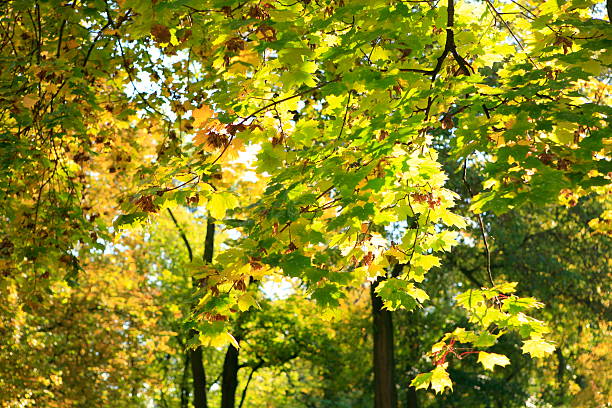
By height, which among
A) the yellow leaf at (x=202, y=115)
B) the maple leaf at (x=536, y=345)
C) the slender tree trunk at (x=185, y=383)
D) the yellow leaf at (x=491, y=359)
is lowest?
the yellow leaf at (x=491, y=359)

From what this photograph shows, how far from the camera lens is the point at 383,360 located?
14297mm

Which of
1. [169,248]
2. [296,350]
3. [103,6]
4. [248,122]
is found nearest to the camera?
[248,122]

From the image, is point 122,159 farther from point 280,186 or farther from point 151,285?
point 151,285

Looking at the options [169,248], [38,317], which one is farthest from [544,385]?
[38,317]

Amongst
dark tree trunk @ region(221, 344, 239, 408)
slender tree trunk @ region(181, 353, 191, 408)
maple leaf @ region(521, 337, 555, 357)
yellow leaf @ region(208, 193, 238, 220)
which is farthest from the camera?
slender tree trunk @ region(181, 353, 191, 408)

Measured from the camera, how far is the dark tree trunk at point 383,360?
14.1 m

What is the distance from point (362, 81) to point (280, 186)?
87cm

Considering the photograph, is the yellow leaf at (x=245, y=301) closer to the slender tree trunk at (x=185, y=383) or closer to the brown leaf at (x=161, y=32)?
the brown leaf at (x=161, y=32)

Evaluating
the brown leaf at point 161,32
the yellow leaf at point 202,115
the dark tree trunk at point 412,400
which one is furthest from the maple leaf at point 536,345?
the dark tree trunk at point 412,400

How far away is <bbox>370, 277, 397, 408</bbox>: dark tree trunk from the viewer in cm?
1412

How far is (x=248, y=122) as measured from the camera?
4250 mm

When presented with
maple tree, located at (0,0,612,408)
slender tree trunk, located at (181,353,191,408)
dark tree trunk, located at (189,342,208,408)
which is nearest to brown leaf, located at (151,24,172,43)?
maple tree, located at (0,0,612,408)

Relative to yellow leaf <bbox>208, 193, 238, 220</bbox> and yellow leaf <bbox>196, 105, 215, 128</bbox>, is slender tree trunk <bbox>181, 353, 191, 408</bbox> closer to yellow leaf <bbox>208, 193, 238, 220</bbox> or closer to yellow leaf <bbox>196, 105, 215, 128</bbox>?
yellow leaf <bbox>208, 193, 238, 220</bbox>

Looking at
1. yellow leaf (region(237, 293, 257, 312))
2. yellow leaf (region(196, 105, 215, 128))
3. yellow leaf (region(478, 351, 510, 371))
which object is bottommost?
yellow leaf (region(478, 351, 510, 371))
